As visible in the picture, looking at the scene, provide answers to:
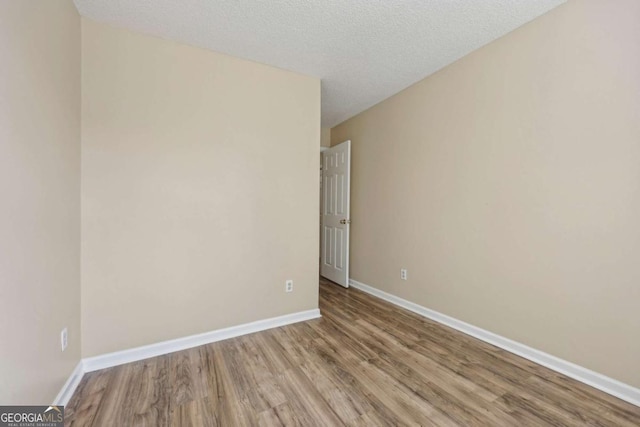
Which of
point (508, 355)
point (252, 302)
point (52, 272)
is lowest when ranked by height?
point (508, 355)

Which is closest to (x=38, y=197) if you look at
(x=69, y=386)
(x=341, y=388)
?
(x=69, y=386)

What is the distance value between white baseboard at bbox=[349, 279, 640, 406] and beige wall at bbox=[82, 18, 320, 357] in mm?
1252

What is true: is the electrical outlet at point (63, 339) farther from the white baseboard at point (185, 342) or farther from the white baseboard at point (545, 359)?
the white baseboard at point (545, 359)

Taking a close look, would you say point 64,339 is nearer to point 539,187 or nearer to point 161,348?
point 161,348

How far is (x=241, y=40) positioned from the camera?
81.6 inches

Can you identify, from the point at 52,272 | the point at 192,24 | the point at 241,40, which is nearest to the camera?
the point at 52,272

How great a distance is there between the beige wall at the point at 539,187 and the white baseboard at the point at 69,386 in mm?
2777

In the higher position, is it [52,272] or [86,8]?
[86,8]

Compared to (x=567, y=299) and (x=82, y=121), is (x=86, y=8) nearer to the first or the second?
(x=82, y=121)

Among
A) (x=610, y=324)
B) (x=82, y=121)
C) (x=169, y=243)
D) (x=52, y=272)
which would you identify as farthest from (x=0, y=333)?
(x=610, y=324)

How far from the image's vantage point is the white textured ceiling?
5.66ft

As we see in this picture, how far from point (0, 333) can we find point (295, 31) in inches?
89.7

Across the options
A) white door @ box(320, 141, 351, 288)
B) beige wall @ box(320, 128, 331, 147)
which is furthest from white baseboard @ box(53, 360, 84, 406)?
beige wall @ box(320, 128, 331, 147)

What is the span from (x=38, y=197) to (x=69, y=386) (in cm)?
115
